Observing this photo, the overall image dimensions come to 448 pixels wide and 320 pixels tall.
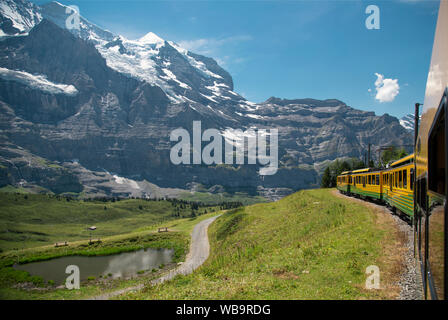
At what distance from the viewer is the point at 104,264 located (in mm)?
58188

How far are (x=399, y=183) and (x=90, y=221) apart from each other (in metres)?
201

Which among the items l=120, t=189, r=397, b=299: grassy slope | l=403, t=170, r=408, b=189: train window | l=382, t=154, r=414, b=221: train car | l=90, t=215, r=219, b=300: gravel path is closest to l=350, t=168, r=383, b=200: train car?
l=382, t=154, r=414, b=221: train car

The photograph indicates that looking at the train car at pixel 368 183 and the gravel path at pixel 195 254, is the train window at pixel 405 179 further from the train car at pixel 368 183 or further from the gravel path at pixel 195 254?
the gravel path at pixel 195 254

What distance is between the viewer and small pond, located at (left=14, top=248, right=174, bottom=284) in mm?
51069

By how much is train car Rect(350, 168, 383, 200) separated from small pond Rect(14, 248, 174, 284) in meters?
37.2

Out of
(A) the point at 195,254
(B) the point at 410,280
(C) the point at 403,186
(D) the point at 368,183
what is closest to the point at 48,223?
(A) the point at 195,254

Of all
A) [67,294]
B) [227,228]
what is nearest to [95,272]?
[67,294]

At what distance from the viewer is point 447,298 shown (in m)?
4.07

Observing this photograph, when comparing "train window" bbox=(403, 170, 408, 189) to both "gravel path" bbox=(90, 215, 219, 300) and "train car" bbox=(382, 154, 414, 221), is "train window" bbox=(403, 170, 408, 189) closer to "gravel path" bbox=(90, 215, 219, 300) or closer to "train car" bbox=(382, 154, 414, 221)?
"train car" bbox=(382, 154, 414, 221)

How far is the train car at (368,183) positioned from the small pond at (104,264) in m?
37.2

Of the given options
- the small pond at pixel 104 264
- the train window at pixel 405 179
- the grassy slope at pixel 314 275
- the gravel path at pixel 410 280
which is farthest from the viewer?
the small pond at pixel 104 264

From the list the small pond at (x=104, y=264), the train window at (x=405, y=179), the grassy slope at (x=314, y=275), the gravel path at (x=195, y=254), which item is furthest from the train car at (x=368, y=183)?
the small pond at (x=104, y=264)

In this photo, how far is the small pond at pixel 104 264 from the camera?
51.1 m
